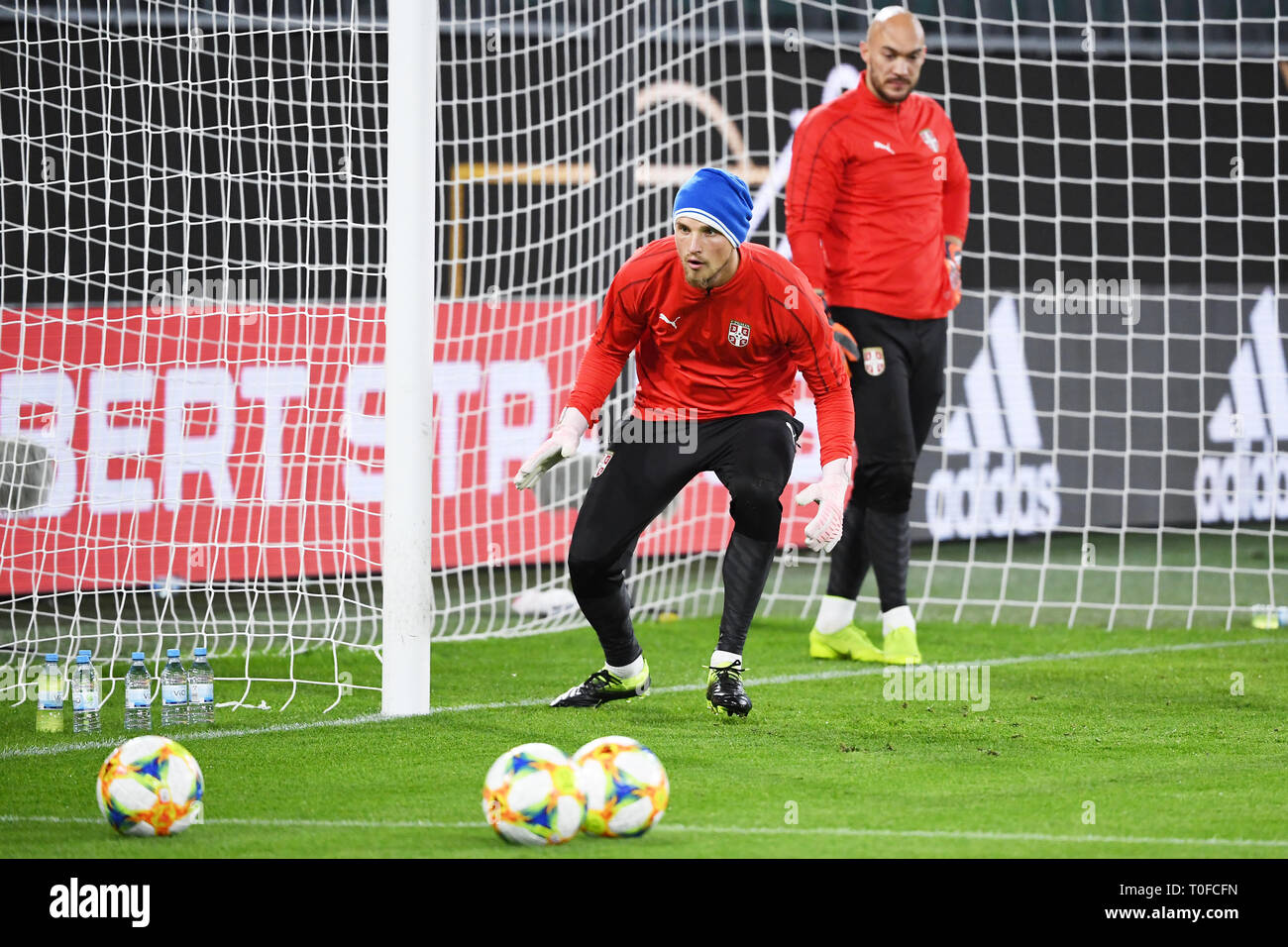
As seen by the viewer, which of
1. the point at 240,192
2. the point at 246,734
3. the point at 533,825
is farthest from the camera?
the point at 240,192

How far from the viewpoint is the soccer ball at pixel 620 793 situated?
3818 millimetres

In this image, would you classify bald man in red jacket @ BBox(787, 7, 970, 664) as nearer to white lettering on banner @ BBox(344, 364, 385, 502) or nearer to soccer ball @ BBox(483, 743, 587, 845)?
white lettering on banner @ BBox(344, 364, 385, 502)

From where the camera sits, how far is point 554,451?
5215 millimetres

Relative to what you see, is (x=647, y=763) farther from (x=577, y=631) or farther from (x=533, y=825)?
(x=577, y=631)

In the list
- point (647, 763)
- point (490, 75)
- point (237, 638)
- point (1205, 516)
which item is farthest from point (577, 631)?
point (1205, 516)

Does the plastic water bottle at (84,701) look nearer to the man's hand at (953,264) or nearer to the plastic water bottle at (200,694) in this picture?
the plastic water bottle at (200,694)

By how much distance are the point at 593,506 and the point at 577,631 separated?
239 cm

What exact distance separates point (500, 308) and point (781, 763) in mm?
4584

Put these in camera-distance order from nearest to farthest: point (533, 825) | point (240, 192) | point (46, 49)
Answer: point (533, 825) < point (240, 192) < point (46, 49)

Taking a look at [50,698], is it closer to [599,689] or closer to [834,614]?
[599,689]

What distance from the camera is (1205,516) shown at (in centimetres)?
1130
